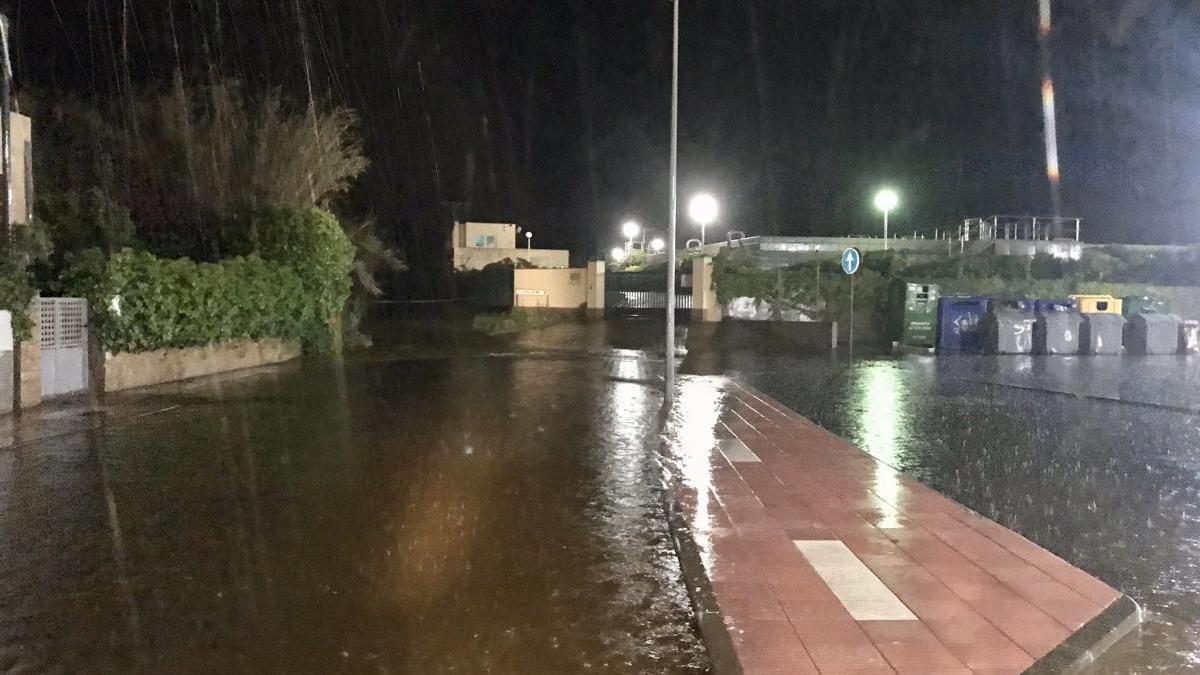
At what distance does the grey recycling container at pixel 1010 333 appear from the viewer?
2334 cm

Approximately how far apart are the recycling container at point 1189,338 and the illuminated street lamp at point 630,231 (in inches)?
1321

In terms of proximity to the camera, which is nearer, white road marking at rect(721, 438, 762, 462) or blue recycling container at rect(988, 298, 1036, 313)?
white road marking at rect(721, 438, 762, 462)

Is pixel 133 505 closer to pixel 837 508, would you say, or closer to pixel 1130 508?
pixel 837 508

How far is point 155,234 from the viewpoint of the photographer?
20.7 metres

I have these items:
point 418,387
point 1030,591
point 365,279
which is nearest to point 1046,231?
point 365,279

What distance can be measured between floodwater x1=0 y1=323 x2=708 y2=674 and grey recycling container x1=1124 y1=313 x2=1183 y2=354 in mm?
16464

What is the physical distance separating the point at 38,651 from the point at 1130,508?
7.62m

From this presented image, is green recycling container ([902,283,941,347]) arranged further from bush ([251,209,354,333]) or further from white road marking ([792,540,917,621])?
white road marking ([792,540,917,621])

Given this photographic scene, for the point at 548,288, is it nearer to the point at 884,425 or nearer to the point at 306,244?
the point at 306,244

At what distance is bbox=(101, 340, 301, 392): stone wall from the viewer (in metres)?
15.2

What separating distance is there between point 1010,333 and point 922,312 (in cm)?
207

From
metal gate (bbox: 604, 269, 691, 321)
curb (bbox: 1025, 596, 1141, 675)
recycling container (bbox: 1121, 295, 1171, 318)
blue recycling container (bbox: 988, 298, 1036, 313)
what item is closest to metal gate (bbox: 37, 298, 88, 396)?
curb (bbox: 1025, 596, 1141, 675)

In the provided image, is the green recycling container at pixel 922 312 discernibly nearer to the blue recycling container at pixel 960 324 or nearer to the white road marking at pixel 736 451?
the blue recycling container at pixel 960 324

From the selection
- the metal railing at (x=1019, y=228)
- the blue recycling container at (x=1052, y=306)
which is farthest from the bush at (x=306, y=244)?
the metal railing at (x=1019, y=228)
